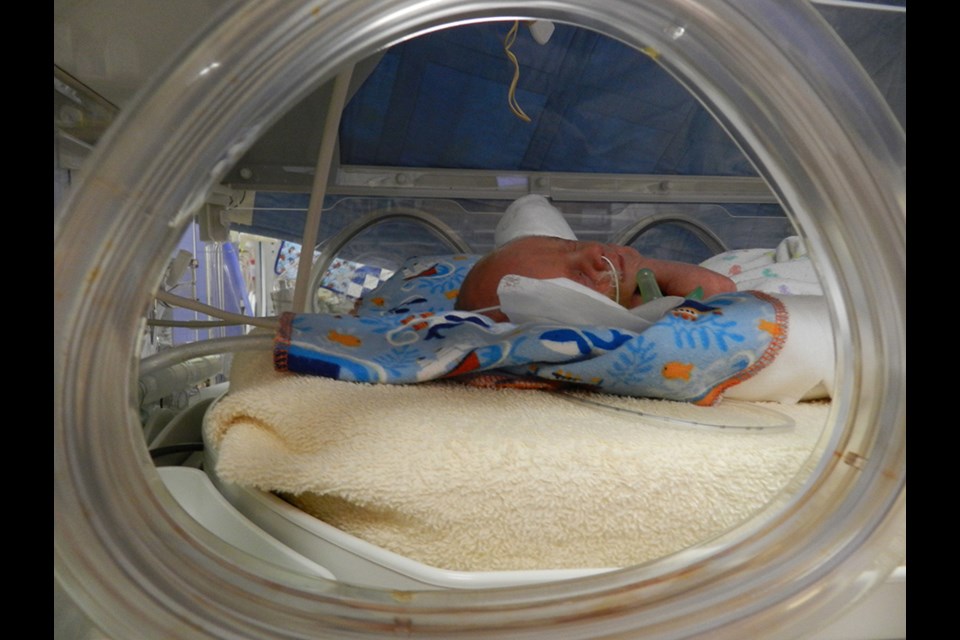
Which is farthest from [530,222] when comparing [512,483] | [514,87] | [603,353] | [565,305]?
[512,483]

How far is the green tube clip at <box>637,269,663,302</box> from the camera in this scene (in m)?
1.06

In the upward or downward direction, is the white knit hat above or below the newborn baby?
above

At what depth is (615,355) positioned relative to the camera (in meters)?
0.59

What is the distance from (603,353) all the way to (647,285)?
51 cm

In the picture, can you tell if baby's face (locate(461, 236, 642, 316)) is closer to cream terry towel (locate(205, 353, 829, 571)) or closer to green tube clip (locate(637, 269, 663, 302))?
green tube clip (locate(637, 269, 663, 302))

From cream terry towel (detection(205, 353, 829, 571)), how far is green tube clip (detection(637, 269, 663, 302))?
0.58 m

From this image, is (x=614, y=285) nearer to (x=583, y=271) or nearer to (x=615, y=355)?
(x=583, y=271)

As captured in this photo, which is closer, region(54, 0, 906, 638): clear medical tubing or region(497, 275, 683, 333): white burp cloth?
region(54, 0, 906, 638): clear medical tubing

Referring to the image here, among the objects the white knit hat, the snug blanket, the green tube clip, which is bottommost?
the snug blanket

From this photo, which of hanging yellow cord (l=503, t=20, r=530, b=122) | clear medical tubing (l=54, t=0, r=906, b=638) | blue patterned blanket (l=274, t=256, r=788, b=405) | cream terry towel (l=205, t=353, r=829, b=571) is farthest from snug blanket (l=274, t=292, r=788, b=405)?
hanging yellow cord (l=503, t=20, r=530, b=122)

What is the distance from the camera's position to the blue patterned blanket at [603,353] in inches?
23.2

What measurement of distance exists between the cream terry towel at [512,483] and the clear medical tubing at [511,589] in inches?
2.8

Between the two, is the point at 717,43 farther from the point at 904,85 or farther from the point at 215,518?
the point at 215,518

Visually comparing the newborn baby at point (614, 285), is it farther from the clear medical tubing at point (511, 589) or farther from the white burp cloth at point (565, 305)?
the clear medical tubing at point (511, 589)
